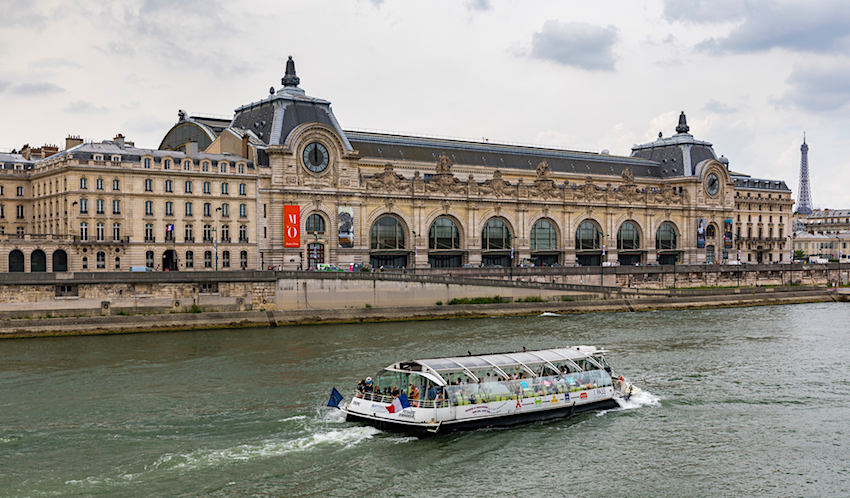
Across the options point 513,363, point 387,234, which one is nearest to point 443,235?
point 387,234

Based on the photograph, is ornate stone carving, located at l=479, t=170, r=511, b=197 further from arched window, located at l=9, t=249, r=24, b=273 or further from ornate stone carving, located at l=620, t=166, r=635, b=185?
arched window, located at l=9, t=249, r=24, b=273

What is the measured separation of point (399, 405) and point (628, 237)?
99.4 metres

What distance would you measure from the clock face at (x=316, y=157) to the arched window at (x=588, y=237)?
4134cm

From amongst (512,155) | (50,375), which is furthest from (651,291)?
(50,375)

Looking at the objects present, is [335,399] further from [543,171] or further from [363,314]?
[543,171]

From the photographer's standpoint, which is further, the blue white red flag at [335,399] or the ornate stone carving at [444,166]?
the ornate stone carving at [444,166]

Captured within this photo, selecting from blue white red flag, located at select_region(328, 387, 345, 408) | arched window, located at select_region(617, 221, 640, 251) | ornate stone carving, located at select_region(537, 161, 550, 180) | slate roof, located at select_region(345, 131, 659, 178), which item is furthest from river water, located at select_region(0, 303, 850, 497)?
arched window, located at select_region(617, 221, 640, 251)

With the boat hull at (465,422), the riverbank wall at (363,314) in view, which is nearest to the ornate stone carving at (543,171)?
the riverbank wall at (363,314)

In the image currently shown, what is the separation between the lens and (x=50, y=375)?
46.8 meters

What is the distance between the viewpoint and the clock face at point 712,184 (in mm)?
138500

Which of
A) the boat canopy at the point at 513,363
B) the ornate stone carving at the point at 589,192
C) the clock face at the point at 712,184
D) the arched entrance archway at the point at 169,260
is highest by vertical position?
the clock face at the point at 712,184

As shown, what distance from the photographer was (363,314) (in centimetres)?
7625

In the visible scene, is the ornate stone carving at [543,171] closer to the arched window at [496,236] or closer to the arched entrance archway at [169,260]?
the arched window at [496,236]

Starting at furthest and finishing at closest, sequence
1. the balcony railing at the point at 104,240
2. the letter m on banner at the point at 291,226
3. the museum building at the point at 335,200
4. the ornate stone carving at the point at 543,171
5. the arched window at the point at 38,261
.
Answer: the ornate stone carving at the point at 543,171 < the letter m on banner at the point at 291,226 < the museum building at the point at 335,200 < the balcony railing at the point at 104,240 < the arched window at the point at 38,261
